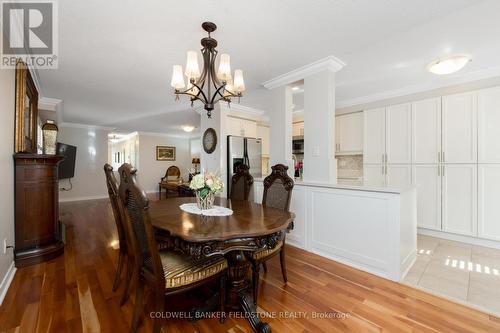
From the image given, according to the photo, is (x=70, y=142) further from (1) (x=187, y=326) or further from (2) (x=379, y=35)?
(2) (x=379, y=35)

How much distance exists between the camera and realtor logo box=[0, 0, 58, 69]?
1729mm

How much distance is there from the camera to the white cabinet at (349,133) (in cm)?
413

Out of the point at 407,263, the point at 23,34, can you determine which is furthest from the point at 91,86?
the point at 407,263

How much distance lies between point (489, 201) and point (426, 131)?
3.97 feet

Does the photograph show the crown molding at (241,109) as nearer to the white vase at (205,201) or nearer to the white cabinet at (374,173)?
the white cabinet at (374,173)

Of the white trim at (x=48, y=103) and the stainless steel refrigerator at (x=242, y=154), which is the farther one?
the stainless steel refrigerator at (x=242, y=154)

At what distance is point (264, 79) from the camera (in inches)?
124

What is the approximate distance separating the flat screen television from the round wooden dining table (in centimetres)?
562

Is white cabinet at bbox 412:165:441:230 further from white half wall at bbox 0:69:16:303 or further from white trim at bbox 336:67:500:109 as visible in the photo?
white half wall at bbox 0:69:16:303

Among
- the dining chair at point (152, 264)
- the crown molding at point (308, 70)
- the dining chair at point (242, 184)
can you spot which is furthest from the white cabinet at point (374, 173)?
the dining chair at point (152, 264)

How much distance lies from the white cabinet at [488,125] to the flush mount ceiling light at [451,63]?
92cm

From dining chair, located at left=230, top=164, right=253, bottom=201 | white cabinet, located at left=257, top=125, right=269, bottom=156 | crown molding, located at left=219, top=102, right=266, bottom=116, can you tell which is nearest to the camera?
dining chair, located at left=230, top=164, right=253, bottom=201

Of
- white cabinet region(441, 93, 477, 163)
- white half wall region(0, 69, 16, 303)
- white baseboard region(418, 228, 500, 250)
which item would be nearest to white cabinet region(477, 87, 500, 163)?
white cabinet region(441, 93, 477, 163)

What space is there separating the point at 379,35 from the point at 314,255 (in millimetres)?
2419
